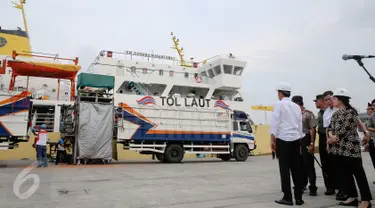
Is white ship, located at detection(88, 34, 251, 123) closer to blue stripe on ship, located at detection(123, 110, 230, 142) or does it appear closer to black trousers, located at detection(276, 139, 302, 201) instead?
blue stripe on ship, located at detection(123, 110, 230, 142)

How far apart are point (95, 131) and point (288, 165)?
8.84 m

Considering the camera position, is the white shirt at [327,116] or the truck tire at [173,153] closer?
the white shirt at [327,116]

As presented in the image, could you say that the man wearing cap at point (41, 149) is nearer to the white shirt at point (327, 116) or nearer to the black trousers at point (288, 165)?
the black trousers at point (288, 165)

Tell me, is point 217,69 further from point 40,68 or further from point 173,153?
point 40,68

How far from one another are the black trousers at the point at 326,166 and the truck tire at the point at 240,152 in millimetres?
9154

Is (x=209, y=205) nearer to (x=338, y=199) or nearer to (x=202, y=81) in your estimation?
(x=338, y=199)

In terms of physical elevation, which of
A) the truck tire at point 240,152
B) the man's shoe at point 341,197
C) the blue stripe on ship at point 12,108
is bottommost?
the man's shoe at point 341,197

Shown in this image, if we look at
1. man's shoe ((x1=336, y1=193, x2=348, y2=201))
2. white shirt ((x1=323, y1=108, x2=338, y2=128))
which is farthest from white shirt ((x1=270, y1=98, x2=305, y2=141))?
man's shoe ((x1=336, y1=193, x2=348, y2=201))

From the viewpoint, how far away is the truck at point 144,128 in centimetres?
1126

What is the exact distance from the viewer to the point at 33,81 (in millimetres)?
20000

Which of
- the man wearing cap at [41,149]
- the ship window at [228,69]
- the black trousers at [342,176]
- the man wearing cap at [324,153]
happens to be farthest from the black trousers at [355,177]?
the ship window at [228,69]

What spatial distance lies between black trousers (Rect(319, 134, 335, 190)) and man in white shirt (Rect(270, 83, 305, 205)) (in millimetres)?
1136

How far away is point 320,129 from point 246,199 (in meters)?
1.96

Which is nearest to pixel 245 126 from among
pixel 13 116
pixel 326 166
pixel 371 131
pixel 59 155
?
pixel 59 155
